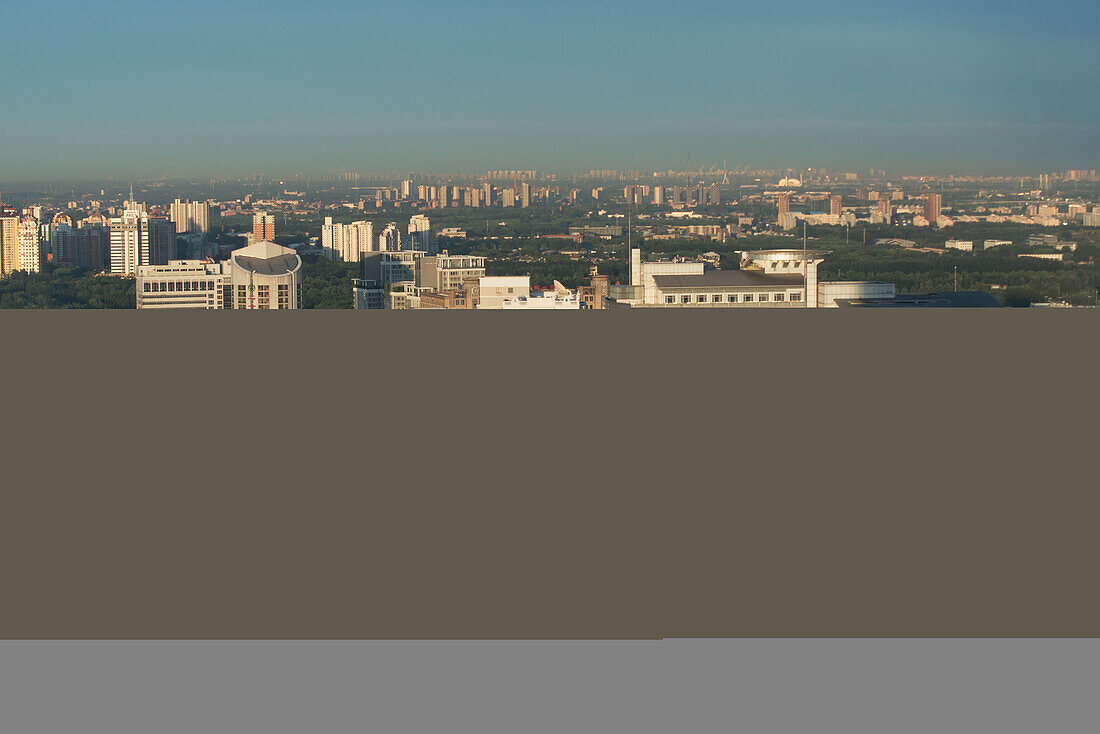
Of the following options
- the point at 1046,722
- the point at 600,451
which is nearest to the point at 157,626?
the point at 600,451

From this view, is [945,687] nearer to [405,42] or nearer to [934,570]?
[934,570]

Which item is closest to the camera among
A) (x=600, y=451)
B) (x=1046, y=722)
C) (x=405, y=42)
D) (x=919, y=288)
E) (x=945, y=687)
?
(x=1046, y=722)

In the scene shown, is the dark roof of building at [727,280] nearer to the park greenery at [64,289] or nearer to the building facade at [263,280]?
the building facade at [263,280]

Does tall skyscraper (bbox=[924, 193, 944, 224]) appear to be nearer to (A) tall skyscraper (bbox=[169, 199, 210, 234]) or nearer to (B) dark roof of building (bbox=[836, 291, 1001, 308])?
(B) dark roof of building (bbox=[836, 291, 1001, 308])

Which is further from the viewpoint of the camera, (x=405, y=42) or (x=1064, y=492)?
(x=405, y=42)

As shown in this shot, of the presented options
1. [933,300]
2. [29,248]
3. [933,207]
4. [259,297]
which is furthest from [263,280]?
[933,207]

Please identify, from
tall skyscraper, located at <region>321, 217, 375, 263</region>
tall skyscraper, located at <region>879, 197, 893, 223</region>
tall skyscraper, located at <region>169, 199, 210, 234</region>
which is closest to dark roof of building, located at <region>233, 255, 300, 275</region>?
tall skyscraper, located at <region>321, 217, 375, 263</region>

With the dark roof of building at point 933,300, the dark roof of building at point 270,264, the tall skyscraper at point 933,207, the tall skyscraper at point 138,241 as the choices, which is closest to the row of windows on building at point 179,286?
the dark roof of building at point 270,264
